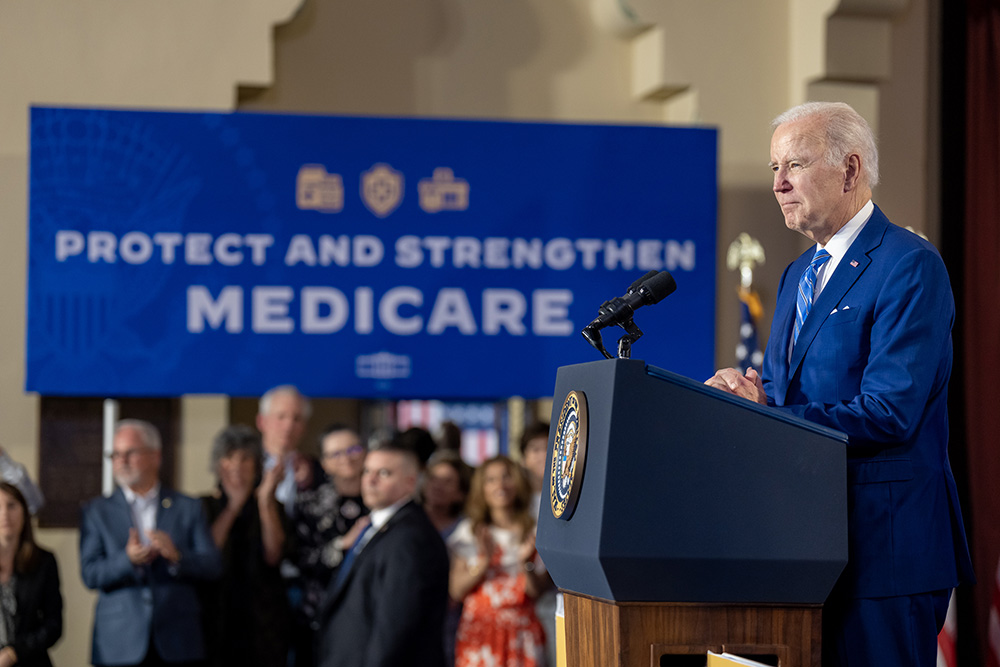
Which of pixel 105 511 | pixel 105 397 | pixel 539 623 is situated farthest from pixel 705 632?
pixel 105 397

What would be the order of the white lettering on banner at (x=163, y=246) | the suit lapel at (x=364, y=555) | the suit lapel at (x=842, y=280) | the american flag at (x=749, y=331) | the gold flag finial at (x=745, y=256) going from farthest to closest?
1. the gold flag finial at (x=745, y=256)
2. the american flag at (x=749, y=331)
3. the white lettering on banner at (x=163, y=246)
4. the suit lapel at (x=364, y=555)
5. the suit lapel at (x=842, y=280)

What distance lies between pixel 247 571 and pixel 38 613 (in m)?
0.83

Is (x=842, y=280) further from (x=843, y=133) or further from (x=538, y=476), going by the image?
(x=538, y=476)

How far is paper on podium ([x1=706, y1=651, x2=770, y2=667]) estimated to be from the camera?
5.85 feet

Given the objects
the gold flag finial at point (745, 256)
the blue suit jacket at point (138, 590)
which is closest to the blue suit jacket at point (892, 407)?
the blue suit jacket at point (138, 590)

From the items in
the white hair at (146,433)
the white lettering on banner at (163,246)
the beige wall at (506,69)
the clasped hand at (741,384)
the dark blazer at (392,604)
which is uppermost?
the beige wall at (506,69)

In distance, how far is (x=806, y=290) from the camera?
2.19 m

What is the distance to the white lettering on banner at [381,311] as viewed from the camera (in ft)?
19.1

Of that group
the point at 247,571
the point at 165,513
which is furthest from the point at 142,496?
the point at 247,571

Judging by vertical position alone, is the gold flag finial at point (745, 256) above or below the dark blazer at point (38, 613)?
above

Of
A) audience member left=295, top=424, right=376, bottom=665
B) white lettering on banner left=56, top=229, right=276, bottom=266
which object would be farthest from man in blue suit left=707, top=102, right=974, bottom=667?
white lettering on banner left=56, top=229, right=276, bottom=266

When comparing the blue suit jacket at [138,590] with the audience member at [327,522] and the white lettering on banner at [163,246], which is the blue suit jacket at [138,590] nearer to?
the audience member at [327,522]

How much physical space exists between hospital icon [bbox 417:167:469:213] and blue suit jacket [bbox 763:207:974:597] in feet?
13.2

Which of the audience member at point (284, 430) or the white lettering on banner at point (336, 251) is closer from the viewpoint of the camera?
the audience member at point (284, 430)
